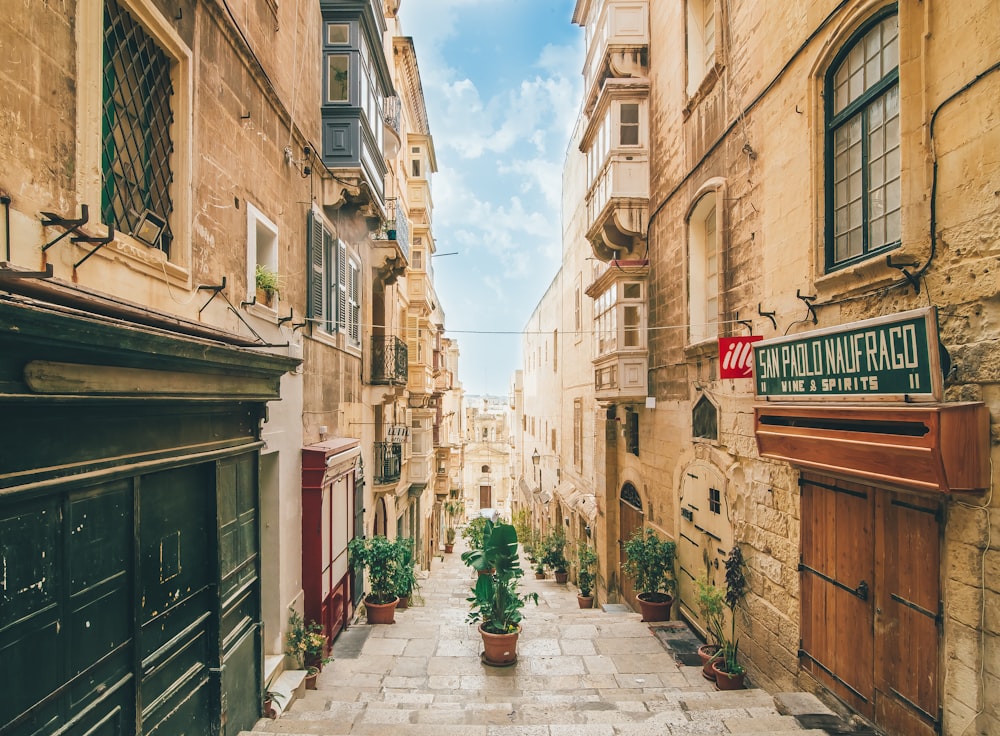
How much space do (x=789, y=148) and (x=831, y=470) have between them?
12.2ft

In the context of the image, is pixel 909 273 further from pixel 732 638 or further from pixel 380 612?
pixel 380 612

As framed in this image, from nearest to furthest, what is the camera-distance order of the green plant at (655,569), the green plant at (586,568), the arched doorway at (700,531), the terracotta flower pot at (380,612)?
the arched doorway at (700,531)
the terracotta flower pot at (380,612)
the green plant at (655,569)
the green plant at (586,568)

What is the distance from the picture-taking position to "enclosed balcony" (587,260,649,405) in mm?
12297

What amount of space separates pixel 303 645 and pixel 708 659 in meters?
5.04

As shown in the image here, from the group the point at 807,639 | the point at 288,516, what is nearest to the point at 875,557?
the point at 807,639

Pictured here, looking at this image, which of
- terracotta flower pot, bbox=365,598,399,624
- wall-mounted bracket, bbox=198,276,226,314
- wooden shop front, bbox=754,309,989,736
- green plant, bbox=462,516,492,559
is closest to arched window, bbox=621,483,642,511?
green plant, bbox=462,516,492,559

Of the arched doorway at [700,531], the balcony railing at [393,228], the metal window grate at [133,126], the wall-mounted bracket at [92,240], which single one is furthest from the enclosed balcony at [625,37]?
the wall-mounted bracket at [92,240]

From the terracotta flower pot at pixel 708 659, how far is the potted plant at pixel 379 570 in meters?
4.90

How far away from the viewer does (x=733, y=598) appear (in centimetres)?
766

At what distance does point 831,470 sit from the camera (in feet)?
17.5

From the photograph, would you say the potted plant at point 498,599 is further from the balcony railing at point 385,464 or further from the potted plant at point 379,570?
the balcony railing at point 385,464

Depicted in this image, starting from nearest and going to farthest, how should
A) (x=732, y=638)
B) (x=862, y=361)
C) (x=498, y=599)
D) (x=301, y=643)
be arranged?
(x=862, y=361) → (x=301, y=643) → (x=732, y=638) → (x=498, y=599)

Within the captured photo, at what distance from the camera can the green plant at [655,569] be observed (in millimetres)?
10320

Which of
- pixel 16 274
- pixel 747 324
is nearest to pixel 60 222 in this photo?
pixel 16 274
